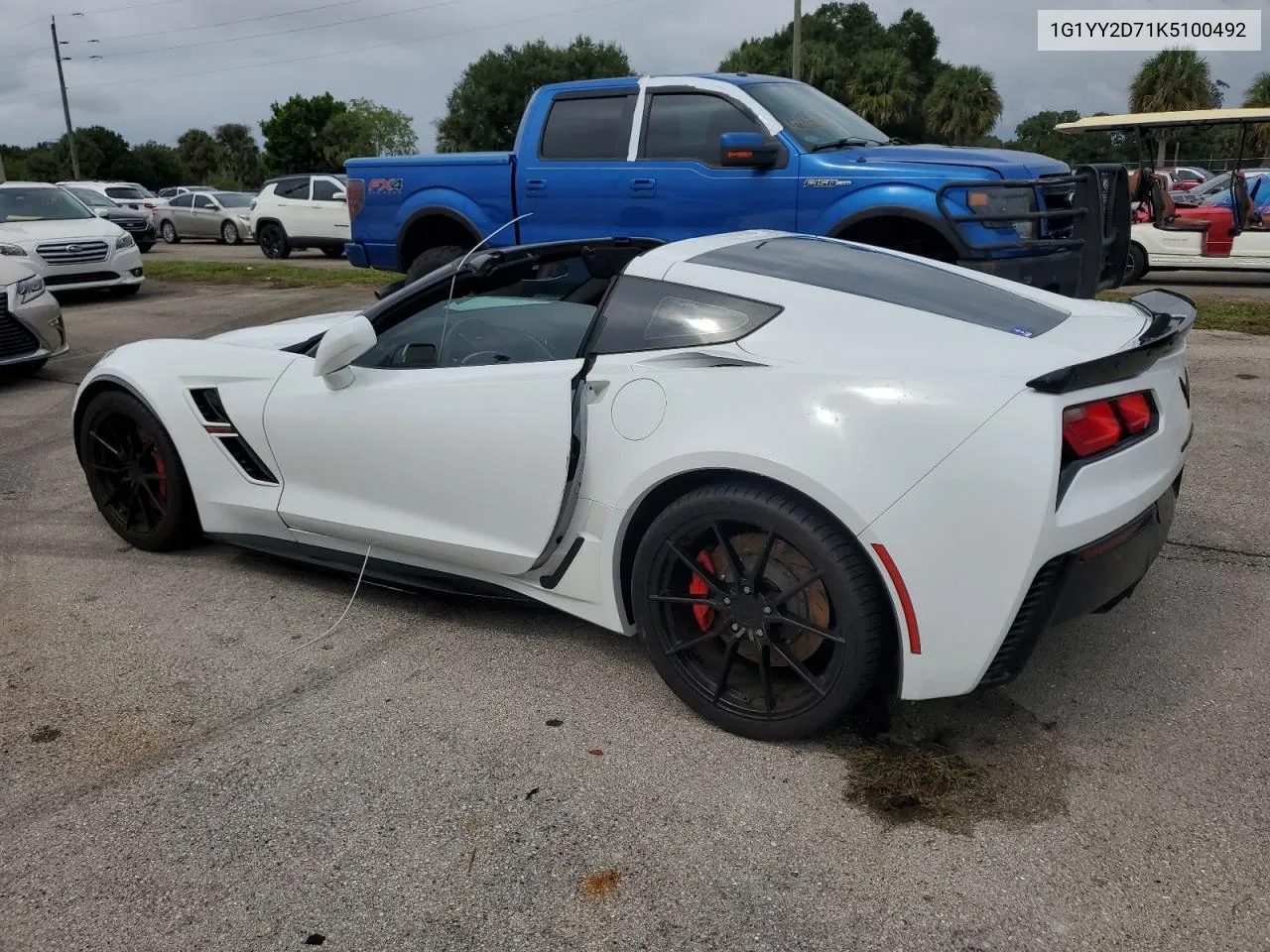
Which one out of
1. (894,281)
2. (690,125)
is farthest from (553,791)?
(690,125)

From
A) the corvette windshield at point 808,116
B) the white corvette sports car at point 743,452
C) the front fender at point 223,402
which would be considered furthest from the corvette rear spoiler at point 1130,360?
the corvette windshield at point 808,116

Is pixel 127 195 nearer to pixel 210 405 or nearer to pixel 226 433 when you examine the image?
pixel 210 405

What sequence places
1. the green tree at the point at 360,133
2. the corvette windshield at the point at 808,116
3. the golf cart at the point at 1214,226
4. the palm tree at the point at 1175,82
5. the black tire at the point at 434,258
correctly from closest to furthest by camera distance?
the corvette windshield at the point at 808,116 < the black tire at the point at 434,258 < the golf cart at the point at 1214,226 < the palm tree at the point at 1175,82 < the green tree at the point at 360,133

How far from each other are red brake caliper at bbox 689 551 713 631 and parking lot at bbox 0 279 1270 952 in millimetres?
288

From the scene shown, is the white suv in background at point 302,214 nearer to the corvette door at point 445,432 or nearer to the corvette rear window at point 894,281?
the corvette door at point 445,432

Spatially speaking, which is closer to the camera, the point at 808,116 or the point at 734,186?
the point at 734,186

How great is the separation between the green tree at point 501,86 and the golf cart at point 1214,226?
46321mm

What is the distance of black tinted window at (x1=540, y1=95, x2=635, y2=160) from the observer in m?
7.44

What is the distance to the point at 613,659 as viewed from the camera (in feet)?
11.1

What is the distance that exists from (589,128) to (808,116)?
1.55m

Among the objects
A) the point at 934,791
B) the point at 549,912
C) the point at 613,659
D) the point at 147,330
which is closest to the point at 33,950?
the point at 549,912

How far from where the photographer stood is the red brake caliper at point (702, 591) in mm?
2855

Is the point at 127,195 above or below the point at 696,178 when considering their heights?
above

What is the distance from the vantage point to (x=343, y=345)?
3.43 m
